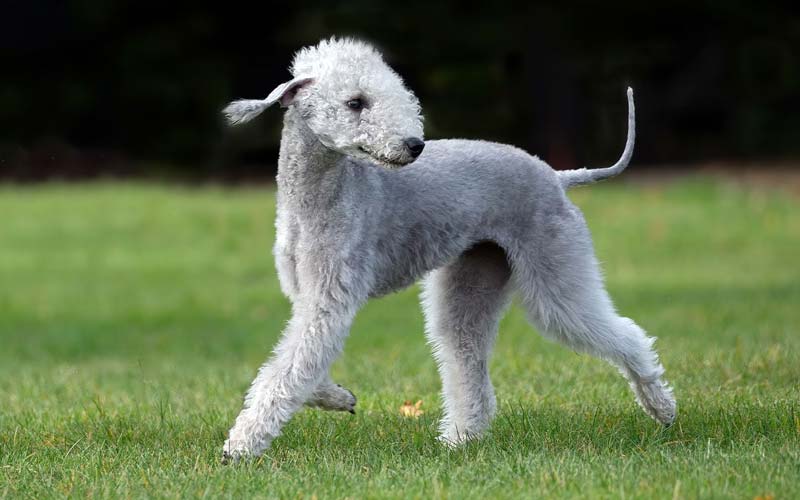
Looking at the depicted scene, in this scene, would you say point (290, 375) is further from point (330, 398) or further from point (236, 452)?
point (330, 398)

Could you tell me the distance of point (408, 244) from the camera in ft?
17.7

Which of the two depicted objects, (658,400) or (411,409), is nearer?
(658,400)

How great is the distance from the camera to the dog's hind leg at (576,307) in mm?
5578

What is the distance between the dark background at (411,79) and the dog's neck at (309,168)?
19397mm

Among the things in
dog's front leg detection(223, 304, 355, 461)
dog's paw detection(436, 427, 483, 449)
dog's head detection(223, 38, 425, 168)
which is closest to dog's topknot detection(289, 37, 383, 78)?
dog's head detection(223, 38, 425, 168)

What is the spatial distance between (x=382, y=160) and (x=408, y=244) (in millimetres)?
678

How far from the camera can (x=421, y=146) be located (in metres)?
4.75

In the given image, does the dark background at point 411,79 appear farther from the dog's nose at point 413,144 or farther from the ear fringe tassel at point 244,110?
the dog's nose at point 413,144

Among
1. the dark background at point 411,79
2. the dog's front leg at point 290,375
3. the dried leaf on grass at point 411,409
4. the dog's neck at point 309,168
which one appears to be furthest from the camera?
the dark background at point 411,79

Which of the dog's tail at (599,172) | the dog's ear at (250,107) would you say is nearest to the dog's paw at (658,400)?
the dog's tail at (599,172)

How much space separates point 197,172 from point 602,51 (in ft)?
31.3

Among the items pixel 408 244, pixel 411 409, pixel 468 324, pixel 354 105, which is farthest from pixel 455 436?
pixel 354 105

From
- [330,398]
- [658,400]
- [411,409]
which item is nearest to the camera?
[330,398]

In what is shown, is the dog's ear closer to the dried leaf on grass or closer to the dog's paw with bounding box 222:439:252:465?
the dog's paw with bounding box 222:439:252:465
